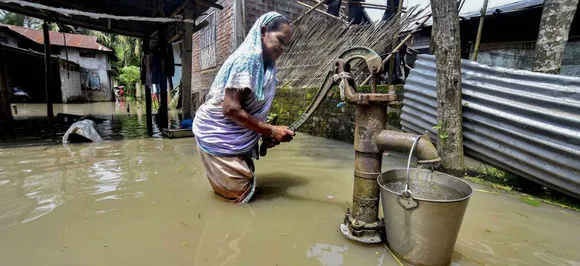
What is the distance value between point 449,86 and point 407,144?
2001 millimetres

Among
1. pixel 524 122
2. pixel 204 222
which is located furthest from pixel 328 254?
pixel 524 122

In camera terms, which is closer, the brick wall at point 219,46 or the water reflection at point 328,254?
the water reflection at point 328,254

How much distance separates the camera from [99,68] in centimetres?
2123

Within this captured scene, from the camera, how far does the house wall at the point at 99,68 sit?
20.4 metres

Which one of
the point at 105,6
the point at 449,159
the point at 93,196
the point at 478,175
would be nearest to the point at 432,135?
the point at 449,159

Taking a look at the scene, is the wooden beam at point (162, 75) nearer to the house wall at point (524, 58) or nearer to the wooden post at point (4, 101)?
the wooden post at point (4, 101)

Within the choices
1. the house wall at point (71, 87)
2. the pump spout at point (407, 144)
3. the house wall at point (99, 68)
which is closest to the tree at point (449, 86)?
the pump spout at point (407, 144)

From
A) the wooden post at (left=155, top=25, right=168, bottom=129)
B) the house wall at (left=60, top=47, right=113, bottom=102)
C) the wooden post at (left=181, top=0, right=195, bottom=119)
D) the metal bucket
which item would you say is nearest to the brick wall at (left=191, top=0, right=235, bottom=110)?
the wooden post at (left=155, top=25, right=168, bottom=129)

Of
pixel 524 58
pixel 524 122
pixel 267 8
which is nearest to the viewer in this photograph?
pixel 524 122

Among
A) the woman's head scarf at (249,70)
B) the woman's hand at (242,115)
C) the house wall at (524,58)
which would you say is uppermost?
the house wall at (524,58)

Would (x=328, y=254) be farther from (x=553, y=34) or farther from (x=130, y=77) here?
(x=130, y=77)

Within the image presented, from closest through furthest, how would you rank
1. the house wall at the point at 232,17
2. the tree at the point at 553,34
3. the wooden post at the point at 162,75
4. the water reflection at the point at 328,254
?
the water reflection at the point at 328,254
the tree at the point at 553,34
the wooden post at the point at 162,75
the house wall at the point at 232,17

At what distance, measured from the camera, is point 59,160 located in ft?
12.4

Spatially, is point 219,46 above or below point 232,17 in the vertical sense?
below
